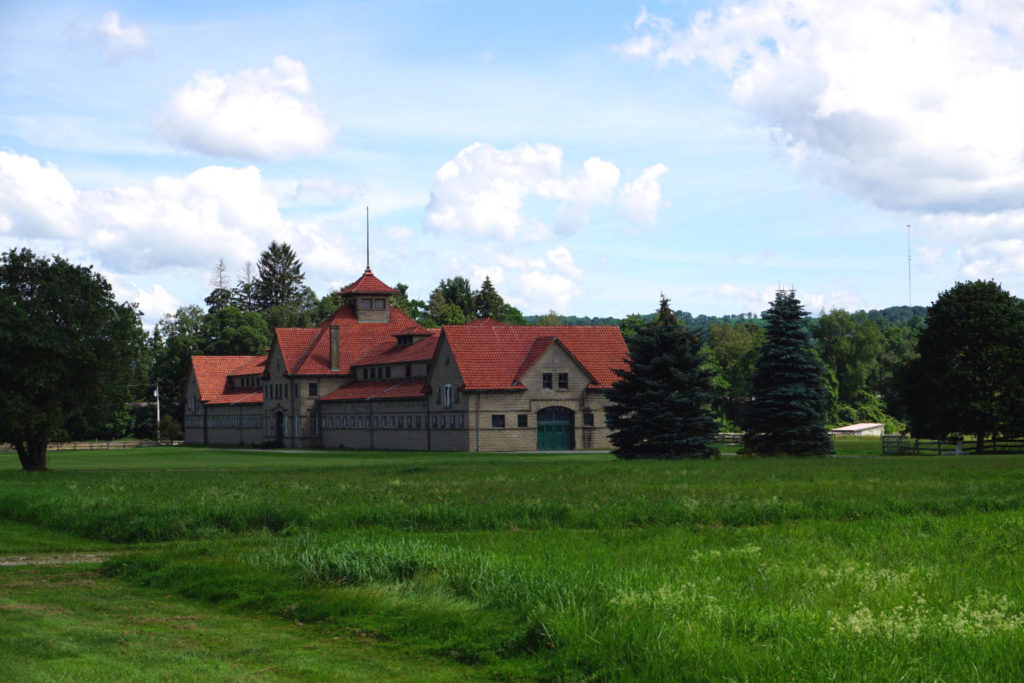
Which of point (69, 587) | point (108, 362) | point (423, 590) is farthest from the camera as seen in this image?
point (108, 362)

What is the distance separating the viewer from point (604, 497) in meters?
27.6

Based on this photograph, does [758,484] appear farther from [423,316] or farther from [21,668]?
[423,316]

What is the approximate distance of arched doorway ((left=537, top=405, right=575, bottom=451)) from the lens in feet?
262

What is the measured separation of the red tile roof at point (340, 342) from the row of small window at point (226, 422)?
41.4 feet

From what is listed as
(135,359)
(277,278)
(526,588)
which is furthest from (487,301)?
(526,588)

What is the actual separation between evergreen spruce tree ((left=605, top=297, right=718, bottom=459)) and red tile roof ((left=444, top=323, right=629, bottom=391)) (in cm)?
1950

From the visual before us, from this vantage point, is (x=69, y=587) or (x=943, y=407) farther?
(x=943, y=407)

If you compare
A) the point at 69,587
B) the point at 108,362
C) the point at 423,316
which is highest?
the point at 423,316

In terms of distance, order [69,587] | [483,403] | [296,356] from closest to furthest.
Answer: [69,587], [483,403], [296,356]

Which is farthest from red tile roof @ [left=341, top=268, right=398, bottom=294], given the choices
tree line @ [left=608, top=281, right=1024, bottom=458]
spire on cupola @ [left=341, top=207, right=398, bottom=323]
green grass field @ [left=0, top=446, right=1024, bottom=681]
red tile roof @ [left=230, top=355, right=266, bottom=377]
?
green grass field @ [left=0, top=446, right=1024, bottom=681]

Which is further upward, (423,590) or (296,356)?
(296,356)

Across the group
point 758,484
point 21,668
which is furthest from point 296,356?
point 21,668

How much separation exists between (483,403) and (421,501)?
51.3 m

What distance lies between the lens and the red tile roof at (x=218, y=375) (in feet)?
384
